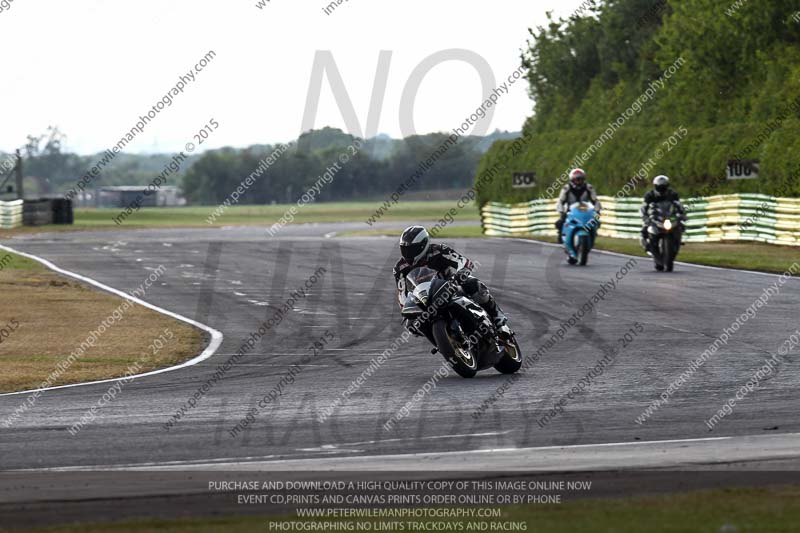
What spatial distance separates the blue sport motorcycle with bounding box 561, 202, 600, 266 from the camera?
2797 centimetres

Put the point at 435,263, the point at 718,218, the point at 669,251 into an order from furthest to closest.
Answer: the point at 718,218 < the point at 669,251 < the point at 435,263

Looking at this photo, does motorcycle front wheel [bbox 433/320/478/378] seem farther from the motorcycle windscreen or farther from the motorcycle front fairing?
the motorcycle front fairing

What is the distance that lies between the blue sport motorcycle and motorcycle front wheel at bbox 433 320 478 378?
14.6 m

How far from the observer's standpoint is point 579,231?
28.6m

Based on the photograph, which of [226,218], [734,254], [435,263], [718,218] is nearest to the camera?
[435,263]

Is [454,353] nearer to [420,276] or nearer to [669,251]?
[420,276]

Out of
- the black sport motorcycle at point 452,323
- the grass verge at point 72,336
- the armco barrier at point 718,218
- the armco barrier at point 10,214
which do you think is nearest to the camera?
the black sport motorcycle at point 452,323

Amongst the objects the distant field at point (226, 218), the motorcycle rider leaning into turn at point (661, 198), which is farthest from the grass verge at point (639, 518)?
Result: the distant field at point (226, 218)

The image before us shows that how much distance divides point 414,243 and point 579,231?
612 inches

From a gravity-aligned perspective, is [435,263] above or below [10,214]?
above

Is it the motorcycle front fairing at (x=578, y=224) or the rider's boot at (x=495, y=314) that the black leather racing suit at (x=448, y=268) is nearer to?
the rider's boot at (x=495, y=314)

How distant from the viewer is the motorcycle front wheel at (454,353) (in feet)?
44.2

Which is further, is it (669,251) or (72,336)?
(669,251)

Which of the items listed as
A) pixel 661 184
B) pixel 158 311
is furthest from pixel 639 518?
pixel 661 184
